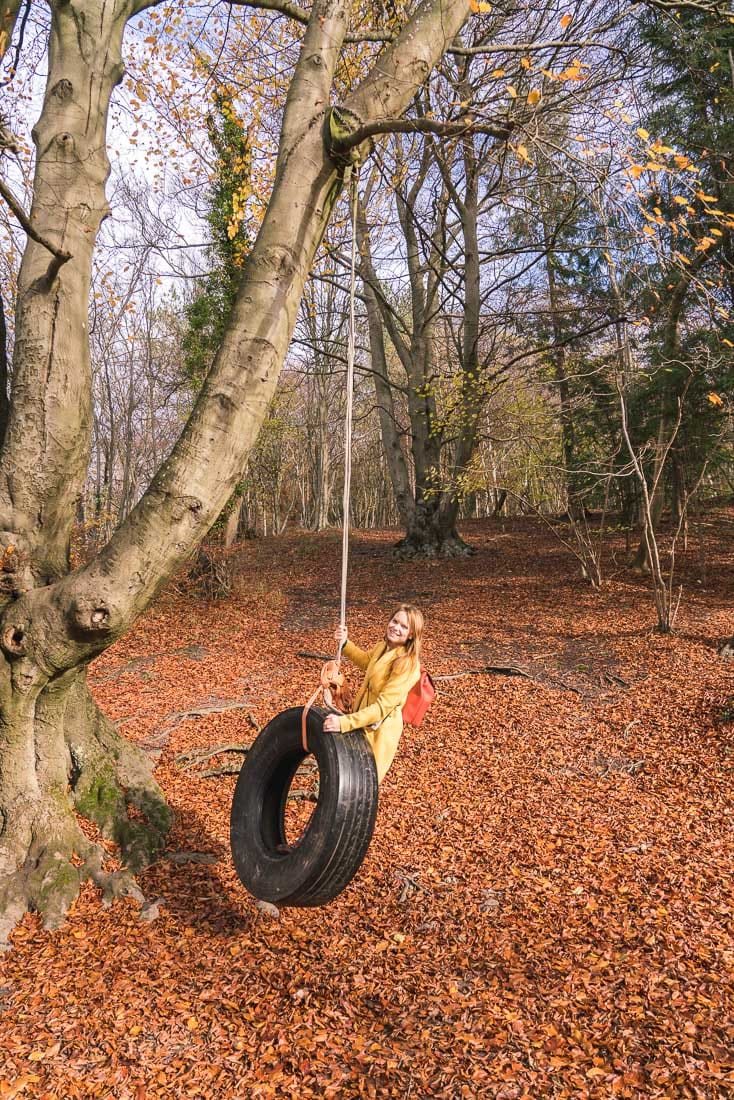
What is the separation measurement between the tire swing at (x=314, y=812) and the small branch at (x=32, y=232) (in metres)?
1.45

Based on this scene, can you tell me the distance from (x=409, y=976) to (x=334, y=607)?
9483 mm

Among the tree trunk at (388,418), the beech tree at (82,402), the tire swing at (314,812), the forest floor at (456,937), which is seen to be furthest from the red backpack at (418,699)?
the tree trunk at (388,418)

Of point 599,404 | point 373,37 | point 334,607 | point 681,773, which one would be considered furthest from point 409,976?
point 599,404

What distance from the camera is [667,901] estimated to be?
3943mm

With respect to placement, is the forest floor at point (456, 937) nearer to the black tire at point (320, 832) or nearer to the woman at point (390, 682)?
the black tire at point (320, 832)

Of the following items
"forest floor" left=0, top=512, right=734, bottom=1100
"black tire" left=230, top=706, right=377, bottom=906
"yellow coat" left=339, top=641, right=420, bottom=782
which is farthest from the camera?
"yellow coat" left=339, top=641, right=420, bottom=782

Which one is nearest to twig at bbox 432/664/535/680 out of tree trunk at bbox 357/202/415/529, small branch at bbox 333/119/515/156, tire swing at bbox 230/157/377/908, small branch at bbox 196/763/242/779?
small branch at bbox 196/763/242/779

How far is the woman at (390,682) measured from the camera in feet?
11.9

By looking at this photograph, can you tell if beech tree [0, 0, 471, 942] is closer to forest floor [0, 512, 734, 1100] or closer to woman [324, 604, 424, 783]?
forest floor [0, 512, 734, 1100]

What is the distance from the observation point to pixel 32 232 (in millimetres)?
3381

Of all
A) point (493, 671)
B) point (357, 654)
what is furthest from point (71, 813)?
point (493, 671)

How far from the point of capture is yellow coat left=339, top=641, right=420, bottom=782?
11.6ft

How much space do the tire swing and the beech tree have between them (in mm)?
426

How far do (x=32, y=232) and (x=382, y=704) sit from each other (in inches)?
115
